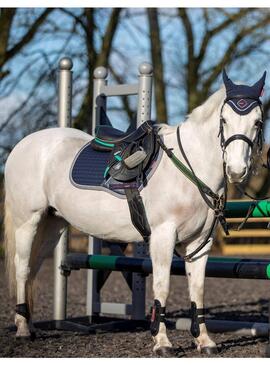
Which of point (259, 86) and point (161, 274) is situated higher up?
point (259, 86)

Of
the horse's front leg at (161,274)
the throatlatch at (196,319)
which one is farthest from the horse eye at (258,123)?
the throatlatch at (196,319)

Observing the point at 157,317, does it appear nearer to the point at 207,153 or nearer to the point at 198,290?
the point at 198,290

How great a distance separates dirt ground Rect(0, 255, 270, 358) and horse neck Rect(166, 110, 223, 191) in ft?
Result: 4.46

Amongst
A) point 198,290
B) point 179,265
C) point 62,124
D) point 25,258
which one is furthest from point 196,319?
point 62,124

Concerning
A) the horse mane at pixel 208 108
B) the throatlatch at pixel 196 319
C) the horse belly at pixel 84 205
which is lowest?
the throatlatch at pixel 196 319

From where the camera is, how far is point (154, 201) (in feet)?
17.3

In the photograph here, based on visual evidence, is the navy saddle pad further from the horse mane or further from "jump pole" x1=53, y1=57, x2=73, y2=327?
"jump pole" x1=53, y1=57, x2=73, y2=327

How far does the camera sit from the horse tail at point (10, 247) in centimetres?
646

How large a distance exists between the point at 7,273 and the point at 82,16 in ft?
35.7

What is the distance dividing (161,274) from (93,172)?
1.08 meters

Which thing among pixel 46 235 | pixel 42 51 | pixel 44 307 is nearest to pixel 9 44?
pixel 42 51

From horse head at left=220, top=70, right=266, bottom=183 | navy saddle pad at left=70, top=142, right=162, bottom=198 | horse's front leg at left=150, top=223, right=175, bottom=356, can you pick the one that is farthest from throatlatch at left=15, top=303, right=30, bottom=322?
horse head at left=220, top=70, right=266, bottom=183

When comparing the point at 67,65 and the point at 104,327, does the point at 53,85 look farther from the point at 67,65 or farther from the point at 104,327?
the point at 104,327

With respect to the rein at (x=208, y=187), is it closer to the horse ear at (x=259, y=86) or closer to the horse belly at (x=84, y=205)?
the horse ear at (x=259, y=86)
